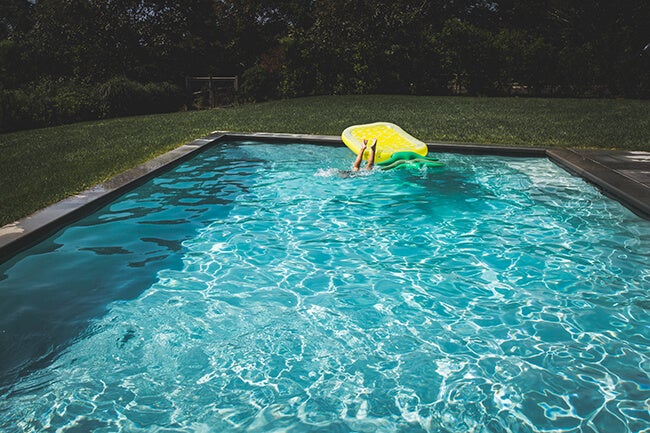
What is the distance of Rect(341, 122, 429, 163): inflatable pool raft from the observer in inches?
361

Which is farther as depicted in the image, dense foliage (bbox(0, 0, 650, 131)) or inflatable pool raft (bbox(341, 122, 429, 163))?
dense foliage (bbox(0, 0, 650, 131))

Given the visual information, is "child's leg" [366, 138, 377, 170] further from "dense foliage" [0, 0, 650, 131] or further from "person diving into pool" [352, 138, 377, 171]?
"dense foliage" [0, 0, 650, 131]

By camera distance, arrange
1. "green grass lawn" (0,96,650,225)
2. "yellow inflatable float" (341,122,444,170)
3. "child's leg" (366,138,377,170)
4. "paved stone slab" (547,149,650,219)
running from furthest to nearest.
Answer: "child's leg" (366,138,377,170) → "yellow inflatable float" (341,122,444,170) → "green grass lawn" (0,96,650,225) → "paved stone slab" (547,149,650,219)

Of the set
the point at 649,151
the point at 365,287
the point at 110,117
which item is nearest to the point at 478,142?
the point at 649,151

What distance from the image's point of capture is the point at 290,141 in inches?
459

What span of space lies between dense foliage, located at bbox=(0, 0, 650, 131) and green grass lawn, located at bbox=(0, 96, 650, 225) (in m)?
2.35

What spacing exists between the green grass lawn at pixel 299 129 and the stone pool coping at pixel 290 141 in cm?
33

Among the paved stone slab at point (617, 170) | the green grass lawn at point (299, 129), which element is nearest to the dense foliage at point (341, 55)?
the green grass lawn at point (299, 129)

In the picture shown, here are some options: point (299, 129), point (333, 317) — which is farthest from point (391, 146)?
point (333, 317)

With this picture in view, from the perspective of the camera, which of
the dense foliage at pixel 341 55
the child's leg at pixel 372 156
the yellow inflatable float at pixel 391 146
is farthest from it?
the dense foliage at pixel 341 55

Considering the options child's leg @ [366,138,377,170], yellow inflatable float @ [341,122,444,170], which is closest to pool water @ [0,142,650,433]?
yellow inflatable float @ [341,122,444,170]

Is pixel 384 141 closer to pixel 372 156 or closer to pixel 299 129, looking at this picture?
pixel 372 156

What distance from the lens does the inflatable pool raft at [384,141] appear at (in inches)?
361

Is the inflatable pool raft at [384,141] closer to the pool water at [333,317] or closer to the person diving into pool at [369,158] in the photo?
the person diving into pool at [369,158]
